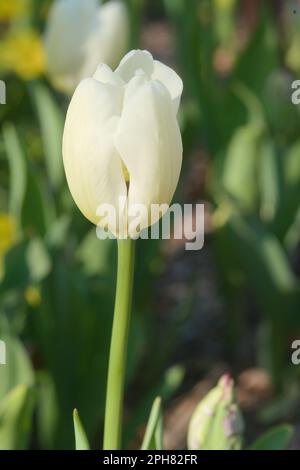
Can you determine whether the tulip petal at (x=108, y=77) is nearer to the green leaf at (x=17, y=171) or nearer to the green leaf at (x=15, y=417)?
the green leaf at (x=15, y=417)

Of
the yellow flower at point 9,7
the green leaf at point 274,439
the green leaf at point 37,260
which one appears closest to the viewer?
the green leaf at point 274,439

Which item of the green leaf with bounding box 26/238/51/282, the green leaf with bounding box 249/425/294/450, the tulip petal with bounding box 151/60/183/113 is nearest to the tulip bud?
the green leaf with bounding box 249/425/294/450

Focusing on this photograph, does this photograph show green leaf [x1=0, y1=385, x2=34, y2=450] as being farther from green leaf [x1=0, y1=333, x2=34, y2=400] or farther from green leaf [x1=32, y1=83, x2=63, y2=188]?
green leaf [x1=32, y1=83, x2=63, y2=188]

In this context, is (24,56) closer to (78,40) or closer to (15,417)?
(78,40)

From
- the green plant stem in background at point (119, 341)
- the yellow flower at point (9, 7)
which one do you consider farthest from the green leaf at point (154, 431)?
the yellow flower at point (9, 7)

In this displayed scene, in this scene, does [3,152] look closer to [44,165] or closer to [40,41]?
[44,165]

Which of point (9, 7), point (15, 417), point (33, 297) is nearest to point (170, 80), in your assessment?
point (15, 417)
